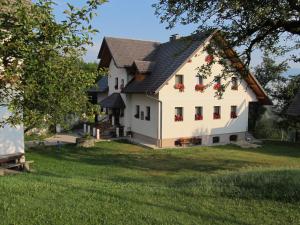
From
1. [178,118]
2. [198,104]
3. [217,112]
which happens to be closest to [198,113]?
[198,104]

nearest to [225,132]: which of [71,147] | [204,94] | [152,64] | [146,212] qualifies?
[204,94]

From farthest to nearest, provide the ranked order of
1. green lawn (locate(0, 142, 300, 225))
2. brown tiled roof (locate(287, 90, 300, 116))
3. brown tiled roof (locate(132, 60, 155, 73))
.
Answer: brown tiled roof (locate(132, 60, 155, 73))
brown tiled roof (locate(287, 90, 300, 116))
green lawn (locate(0, 142, 300, 225))

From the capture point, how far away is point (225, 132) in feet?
95.8

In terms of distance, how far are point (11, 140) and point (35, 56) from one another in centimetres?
1230

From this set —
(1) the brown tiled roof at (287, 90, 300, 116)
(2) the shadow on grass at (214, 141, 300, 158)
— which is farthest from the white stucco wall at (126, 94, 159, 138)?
(1) the brown tiled roof at (287, 90, 300, 116)

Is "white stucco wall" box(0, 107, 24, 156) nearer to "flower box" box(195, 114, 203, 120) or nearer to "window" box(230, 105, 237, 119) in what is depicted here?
"flower box" box(195, 114, 203, 120)

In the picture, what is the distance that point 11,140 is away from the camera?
16.0 m

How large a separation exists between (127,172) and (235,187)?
914cm

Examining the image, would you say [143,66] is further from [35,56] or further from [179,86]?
[35,56]

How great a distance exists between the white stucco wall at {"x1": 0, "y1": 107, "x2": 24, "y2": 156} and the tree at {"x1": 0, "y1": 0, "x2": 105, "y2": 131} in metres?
10.9

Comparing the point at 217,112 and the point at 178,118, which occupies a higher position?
the point at 217,112

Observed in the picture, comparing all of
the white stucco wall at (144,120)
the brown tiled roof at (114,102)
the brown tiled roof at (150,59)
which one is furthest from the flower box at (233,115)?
the brown tiled roof at (114,102)

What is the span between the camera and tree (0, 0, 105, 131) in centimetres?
473

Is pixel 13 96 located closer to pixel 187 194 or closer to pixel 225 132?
pixel 187 194
